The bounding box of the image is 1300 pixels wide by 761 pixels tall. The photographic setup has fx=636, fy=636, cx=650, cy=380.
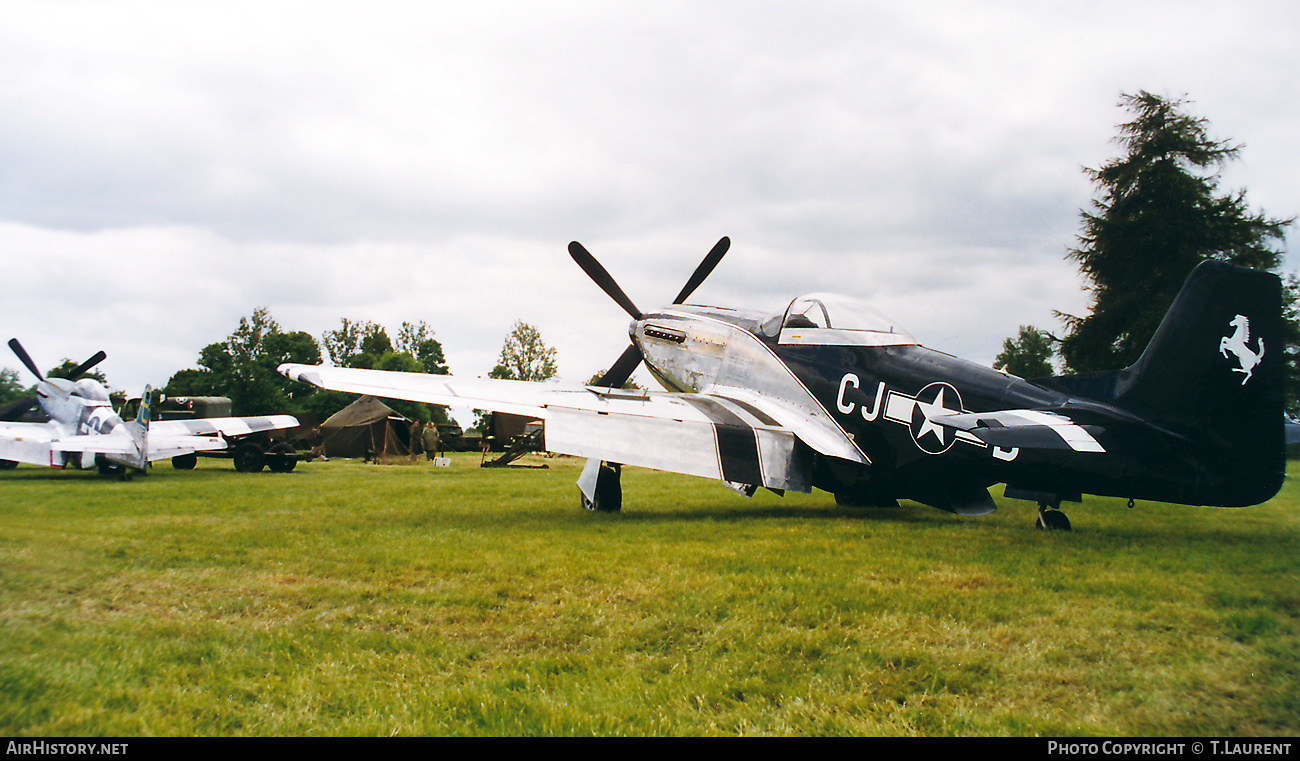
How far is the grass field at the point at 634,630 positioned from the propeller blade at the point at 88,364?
73cm

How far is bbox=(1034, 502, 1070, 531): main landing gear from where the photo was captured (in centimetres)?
605

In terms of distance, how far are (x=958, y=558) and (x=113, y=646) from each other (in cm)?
500

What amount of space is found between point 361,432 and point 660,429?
20983 millimetres

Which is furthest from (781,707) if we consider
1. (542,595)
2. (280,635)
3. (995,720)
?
(280,635)

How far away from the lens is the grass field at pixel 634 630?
2.19 meters

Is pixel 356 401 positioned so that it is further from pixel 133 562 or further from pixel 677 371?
pixel 133 562

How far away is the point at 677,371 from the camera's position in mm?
10828

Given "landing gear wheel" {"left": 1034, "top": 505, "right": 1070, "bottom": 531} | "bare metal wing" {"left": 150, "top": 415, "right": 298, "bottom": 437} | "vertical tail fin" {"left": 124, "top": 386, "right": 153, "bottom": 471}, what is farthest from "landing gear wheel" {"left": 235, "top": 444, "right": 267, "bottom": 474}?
"landing gear wheel" {"left": 1034, "top": 505, "right": 1070, "bottom": 531}

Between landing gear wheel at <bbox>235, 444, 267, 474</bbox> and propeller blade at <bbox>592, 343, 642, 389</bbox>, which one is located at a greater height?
propeller blade at <bbox>592, 343, 642, 389</bbox>

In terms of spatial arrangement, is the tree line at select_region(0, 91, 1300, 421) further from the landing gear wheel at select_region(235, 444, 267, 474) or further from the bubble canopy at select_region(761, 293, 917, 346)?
the landing gear wheel at select_region(235, 444, 267, 474)

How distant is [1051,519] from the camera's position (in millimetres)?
6117

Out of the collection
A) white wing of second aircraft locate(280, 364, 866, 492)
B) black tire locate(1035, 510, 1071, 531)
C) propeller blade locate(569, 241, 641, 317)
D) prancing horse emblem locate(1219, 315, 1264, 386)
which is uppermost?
propeller blade locate(569, 241, 641, 317)

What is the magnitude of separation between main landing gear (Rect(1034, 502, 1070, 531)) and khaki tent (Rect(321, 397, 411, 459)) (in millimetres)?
23070

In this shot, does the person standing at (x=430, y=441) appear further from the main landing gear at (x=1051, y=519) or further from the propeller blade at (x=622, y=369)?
the main landing gear at (x=1051, y=519)
